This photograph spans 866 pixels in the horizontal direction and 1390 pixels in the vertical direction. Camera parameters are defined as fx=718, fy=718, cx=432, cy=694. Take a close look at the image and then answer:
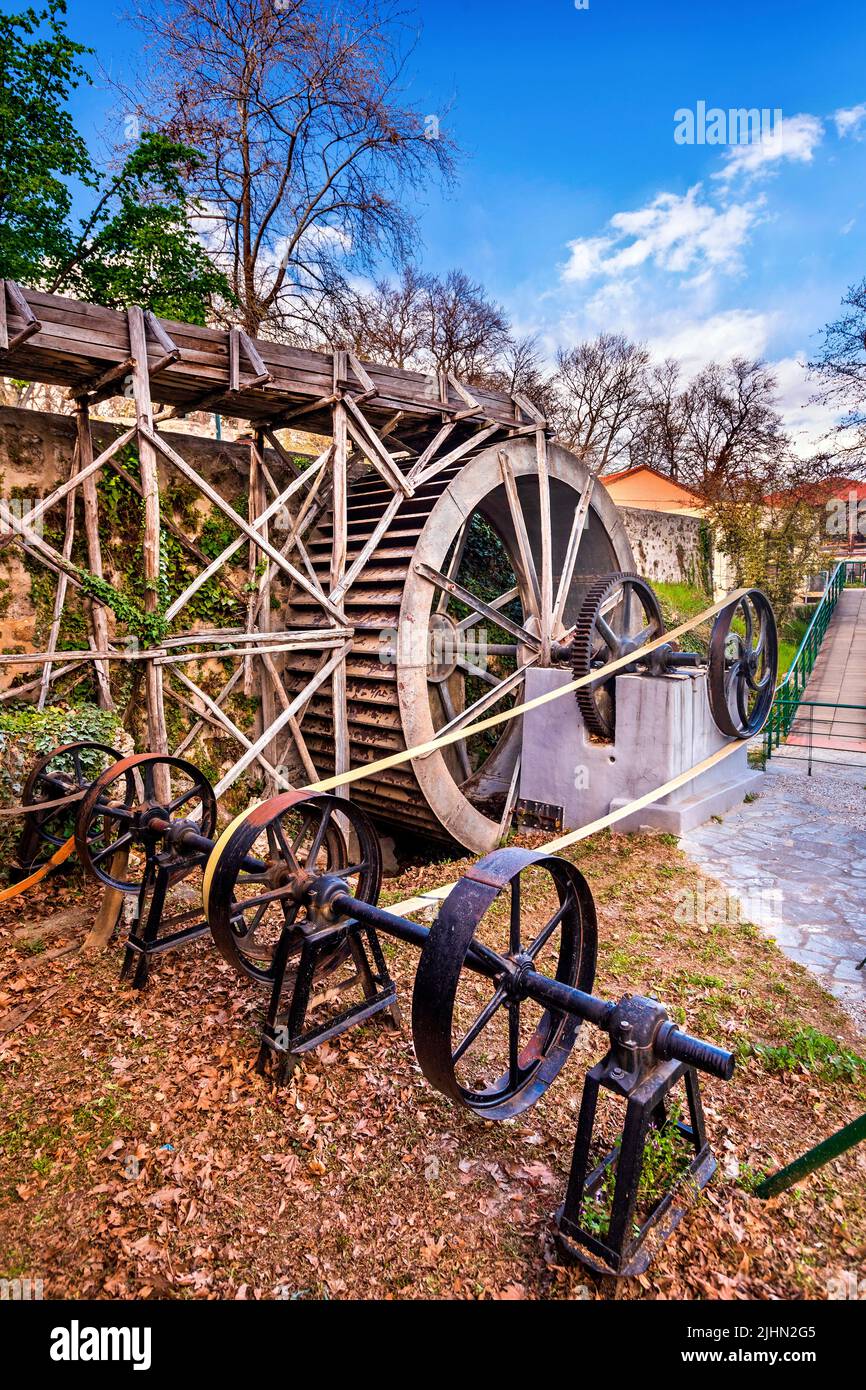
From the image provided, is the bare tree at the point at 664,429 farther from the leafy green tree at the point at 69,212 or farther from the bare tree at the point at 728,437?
the leafy green tree at the point at 69,212

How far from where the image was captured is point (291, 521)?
8.00 meters

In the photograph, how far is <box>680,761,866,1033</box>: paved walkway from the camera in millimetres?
4367

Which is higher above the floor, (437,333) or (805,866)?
(437,333)

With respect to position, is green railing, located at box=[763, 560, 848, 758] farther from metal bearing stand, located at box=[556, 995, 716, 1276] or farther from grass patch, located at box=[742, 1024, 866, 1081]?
metal bearing stand, located at box=[556, 995, 716, 1276]

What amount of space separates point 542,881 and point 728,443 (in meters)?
25.3

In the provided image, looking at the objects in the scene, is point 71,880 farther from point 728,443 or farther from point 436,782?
point 728,443

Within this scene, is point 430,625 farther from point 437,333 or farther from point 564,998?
point 437,333

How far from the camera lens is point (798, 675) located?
10.8 metres

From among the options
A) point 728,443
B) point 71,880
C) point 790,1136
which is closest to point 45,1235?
point 790,1136

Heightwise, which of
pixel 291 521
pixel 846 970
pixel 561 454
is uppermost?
pixel 561 454

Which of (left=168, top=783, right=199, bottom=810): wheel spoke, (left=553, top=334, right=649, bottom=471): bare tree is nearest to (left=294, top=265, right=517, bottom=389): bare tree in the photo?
(left=553, top=334, right=649, bottom=471): bare tree

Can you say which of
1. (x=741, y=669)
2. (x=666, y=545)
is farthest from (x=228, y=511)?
(x=666, y=545)

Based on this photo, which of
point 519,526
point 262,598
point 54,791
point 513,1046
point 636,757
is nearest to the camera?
point 513,1046

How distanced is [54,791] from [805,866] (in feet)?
18.3
